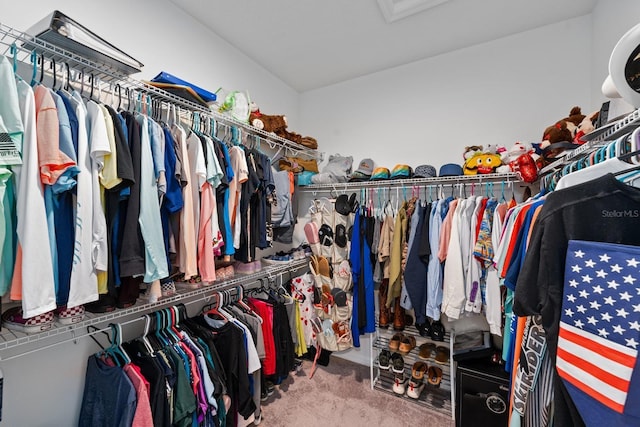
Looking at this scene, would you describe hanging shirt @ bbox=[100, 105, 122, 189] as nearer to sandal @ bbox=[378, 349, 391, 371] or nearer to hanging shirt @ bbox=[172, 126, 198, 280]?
hanging shirt @ bbox=[172, 126, 198, 280]

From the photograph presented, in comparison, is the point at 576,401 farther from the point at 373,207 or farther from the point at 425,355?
the point at 373,207

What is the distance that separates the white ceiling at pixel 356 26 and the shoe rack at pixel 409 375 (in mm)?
2370

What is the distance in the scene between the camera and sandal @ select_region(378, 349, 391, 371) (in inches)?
90.7

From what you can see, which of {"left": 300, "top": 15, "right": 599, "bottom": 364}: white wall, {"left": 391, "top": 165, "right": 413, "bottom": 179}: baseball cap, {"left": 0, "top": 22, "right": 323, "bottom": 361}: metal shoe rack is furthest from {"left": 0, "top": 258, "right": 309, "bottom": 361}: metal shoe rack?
{"left": 300, "top": 15, "right": 599, "bottom": 364}: white wall

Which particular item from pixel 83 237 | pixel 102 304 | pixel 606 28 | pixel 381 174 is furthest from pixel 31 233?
pixel 606 28

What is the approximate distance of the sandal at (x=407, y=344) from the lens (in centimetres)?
226

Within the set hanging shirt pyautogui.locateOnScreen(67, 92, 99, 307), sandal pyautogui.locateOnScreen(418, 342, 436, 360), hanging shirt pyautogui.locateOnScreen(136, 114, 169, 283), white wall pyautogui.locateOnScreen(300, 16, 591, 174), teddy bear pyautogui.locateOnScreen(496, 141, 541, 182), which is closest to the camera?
hanging shirt pyautogui.locateOnScreen(67, 92, 99, 307)

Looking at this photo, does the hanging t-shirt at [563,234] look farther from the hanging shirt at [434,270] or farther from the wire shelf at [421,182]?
the wire shelf at [421,182]

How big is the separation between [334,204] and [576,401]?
6.48 feet

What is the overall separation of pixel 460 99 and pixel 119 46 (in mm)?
2489

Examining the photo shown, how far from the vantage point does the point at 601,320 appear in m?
0.67

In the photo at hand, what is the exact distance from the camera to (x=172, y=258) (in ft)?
4.60

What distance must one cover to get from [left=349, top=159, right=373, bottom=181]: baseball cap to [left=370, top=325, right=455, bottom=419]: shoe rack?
52.1 inches

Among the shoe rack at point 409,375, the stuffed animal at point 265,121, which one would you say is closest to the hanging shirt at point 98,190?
the stuffed animal at point 265,121
